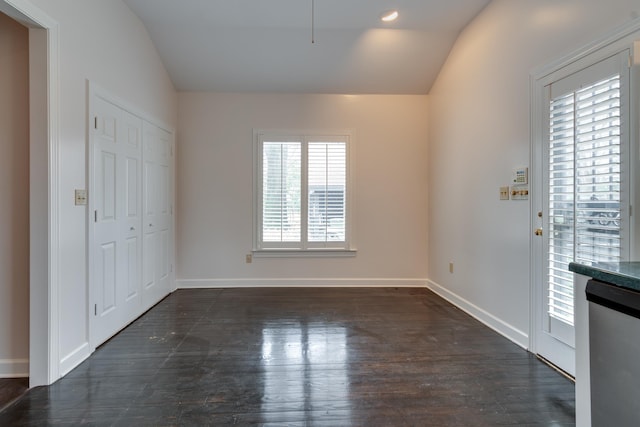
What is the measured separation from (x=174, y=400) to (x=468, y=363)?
2.04m

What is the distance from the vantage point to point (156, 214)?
3.57 m

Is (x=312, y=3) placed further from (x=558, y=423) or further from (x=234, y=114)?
(x=558, y=423)

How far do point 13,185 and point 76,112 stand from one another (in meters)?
0.65

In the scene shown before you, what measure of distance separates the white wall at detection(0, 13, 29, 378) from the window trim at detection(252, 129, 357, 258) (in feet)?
7.98

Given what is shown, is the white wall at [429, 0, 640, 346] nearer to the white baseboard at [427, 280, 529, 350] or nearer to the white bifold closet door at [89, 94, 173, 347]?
the white baseboard at [427, 280, 529, 350]

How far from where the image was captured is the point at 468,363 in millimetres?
2258

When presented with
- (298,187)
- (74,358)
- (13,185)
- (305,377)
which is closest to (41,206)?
(13,185)

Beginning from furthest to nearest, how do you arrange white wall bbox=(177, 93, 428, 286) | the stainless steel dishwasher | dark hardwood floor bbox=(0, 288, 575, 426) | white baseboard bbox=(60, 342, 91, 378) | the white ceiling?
1. white wall bbox=(177, 93, 428, 286)
2. the white ceiling
3. white baseboard bbox=(60, 342, 91, 378)
4. dark hardwood floor bbox=(0, 288, 575, 426)
5. the stainless steel dishwasher

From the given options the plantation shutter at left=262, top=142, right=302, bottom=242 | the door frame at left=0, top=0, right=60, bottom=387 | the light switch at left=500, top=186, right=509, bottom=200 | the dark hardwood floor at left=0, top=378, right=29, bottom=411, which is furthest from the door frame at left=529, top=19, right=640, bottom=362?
the dark hardwood floor at left=0, top=378, right=29, bottom=411

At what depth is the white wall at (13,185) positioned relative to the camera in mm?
2045

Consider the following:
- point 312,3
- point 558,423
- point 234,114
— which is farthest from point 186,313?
point 312,3

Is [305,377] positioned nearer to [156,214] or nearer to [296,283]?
[296,283]

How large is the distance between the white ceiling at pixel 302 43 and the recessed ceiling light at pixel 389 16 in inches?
2.1

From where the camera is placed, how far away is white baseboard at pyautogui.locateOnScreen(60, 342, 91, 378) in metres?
2.11
